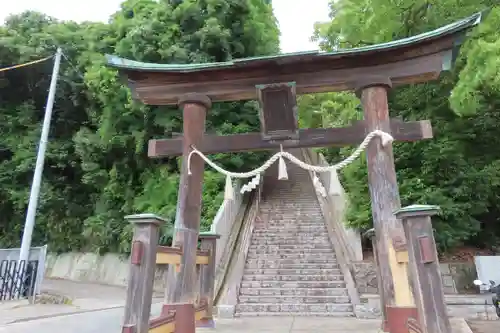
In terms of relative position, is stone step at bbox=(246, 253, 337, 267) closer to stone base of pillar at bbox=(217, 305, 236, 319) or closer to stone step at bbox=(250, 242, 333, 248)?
stone step at bbox=(250, 242, 333, 248)

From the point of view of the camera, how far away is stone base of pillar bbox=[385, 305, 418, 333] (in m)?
4.58

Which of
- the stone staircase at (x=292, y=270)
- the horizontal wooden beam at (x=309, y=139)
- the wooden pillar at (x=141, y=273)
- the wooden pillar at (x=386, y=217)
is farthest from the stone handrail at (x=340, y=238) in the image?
the wooden pillar at (x=141, y=273)

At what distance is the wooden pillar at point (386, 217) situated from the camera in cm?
470

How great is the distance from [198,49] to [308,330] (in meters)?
11.3

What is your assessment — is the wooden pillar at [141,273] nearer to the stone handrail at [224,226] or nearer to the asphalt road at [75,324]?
the asphalt road at [75,324]

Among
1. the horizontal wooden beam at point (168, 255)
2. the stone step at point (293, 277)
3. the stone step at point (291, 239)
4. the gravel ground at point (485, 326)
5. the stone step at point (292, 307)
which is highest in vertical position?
the stone step at point (291, 239)

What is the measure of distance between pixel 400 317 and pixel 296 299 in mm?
3523

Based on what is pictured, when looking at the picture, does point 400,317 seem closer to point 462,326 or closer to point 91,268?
point 462,326

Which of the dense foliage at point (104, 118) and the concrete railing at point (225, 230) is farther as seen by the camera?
the dense foliage at point (104, 118)

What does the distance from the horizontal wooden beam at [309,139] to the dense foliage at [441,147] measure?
12.2ft

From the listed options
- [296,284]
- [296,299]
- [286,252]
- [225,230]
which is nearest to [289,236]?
[286,252]

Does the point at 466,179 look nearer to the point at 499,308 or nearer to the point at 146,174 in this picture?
the point at 499,308

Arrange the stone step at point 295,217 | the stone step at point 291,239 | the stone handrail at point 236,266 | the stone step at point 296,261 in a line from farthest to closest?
the stone step at point 295,217 → the stone step at point 291,239 → the stone step at point 296,261 → the stone handrail at point 236,266

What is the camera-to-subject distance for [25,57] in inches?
711
